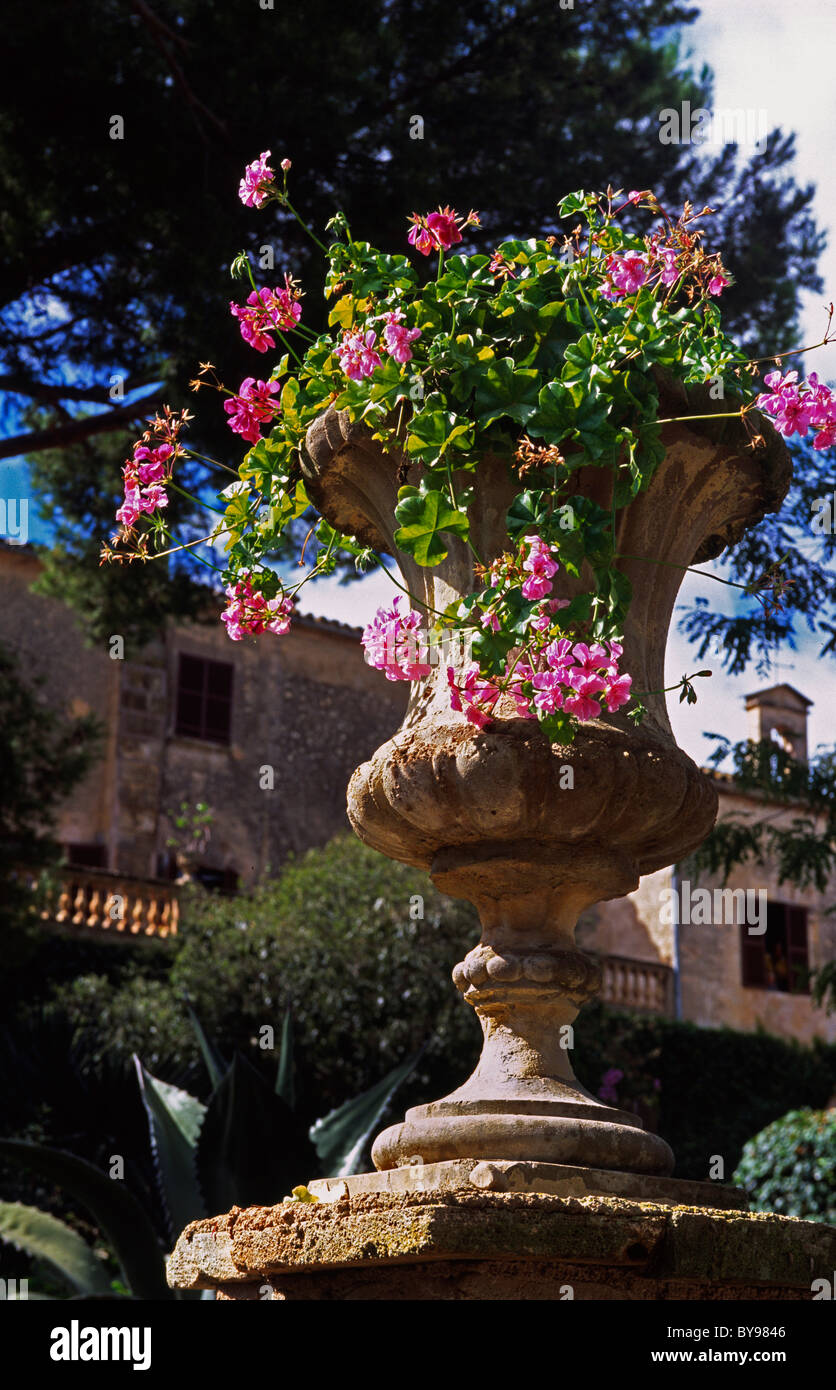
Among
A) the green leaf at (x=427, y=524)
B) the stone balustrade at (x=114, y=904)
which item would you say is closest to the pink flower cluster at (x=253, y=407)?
the green leaf at (x=427, y=524)

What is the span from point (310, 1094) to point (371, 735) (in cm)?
838

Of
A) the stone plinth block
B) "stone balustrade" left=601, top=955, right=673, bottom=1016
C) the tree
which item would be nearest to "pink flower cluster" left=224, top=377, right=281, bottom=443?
the stone plinth block

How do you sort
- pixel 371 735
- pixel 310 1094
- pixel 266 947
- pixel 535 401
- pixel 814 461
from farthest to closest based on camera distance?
pixel 371 735 → pixel 266 947 → pixel 310 1094 → pixel 814 461 → pixel 535 401

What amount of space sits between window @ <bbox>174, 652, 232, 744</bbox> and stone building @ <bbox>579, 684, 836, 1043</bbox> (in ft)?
17.4

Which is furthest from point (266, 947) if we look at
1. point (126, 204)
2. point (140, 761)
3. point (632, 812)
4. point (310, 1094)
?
point (632, 812)

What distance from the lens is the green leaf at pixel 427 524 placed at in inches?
102

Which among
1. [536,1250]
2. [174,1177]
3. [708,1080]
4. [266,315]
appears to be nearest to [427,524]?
[266,315]

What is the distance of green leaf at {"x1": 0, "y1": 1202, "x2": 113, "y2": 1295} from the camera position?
579 cm

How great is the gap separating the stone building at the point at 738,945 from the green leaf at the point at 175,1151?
12.1 m

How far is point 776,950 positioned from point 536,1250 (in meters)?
18.8

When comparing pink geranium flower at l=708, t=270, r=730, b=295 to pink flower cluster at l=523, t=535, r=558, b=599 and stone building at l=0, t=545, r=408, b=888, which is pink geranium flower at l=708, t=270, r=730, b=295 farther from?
stone building at l=0, t=545, r=408, b=888

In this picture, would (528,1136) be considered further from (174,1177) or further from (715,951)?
(715,951)

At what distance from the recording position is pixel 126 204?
8.88 m
